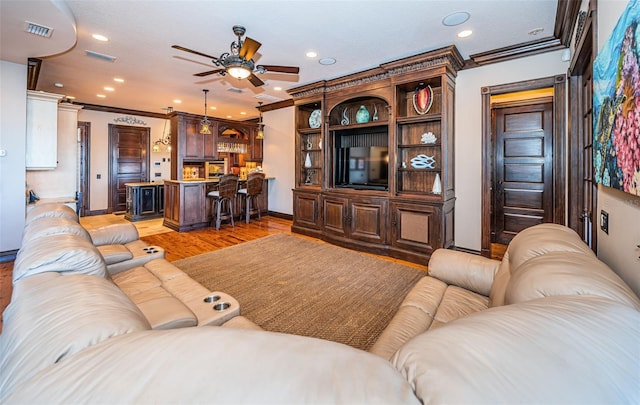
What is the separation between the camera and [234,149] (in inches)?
316

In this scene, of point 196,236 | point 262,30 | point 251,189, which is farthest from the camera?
point 251,189

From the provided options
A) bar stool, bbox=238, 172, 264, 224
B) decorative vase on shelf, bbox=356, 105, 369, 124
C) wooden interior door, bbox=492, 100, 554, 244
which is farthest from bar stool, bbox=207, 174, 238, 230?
wooden interior door, bbox=492, 100, 554, 244

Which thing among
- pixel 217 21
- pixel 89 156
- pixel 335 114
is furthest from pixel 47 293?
pixel 89 156

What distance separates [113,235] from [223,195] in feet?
10.4

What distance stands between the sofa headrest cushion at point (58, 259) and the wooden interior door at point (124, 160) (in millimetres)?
7676

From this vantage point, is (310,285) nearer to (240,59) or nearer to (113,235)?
(113,235)

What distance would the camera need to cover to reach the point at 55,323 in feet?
2.36

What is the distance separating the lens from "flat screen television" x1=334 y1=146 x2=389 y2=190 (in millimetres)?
4625

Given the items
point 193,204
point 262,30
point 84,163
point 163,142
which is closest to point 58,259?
point 262,30

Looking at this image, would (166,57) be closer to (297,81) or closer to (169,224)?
(297,81)

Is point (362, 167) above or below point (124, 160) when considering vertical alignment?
below

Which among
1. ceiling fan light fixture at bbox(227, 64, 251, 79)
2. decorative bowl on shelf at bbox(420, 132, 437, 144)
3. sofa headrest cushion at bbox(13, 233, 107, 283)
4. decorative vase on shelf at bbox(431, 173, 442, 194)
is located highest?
ceiling fan light fixture at bbox(227, 64, 251, 79)

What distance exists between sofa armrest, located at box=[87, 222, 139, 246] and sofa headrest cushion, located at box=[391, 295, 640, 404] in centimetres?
309

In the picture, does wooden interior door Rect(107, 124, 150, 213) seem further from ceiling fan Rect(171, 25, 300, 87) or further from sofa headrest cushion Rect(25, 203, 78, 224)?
sofa headrest cushion Rect(25, 203, 78, 224)
